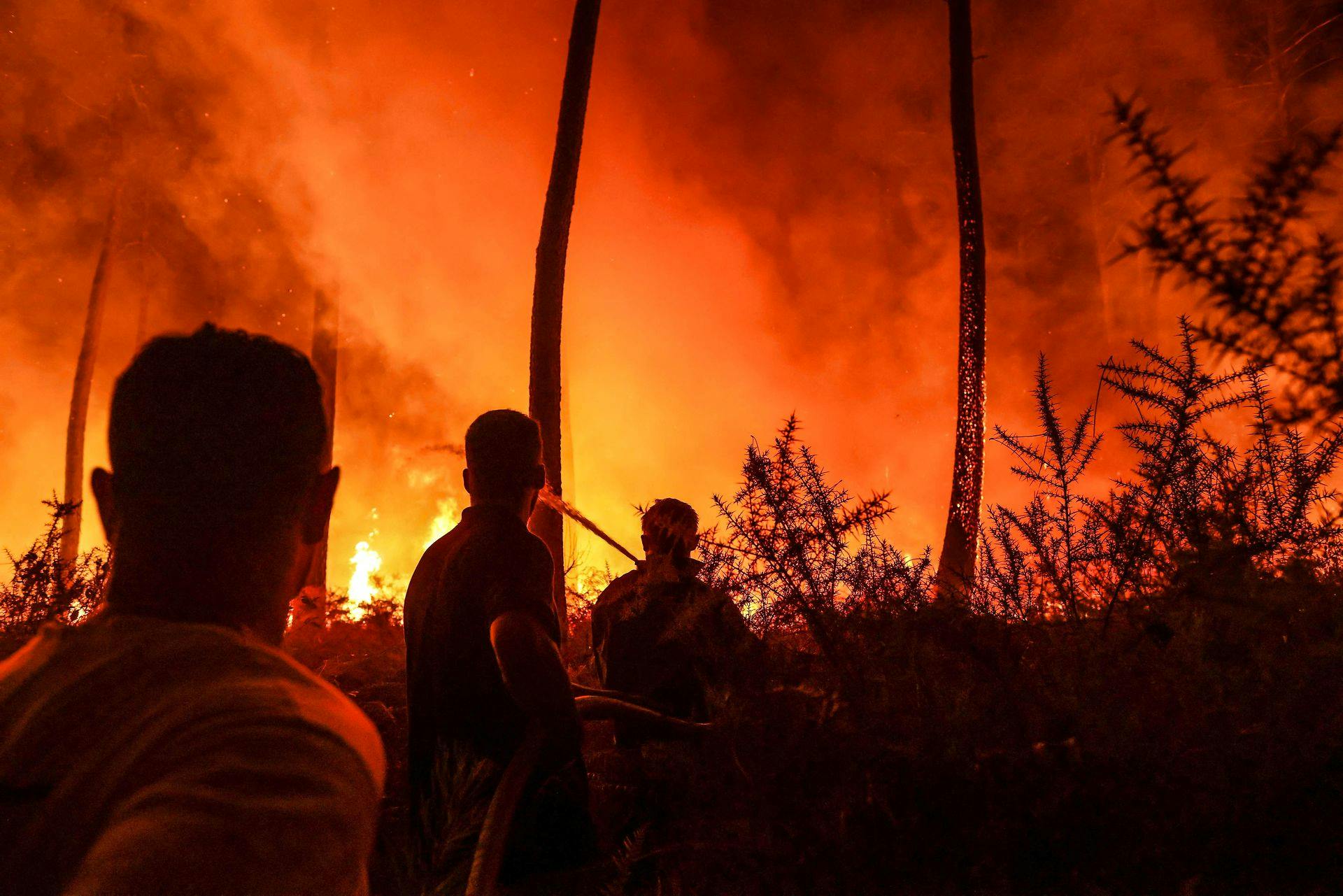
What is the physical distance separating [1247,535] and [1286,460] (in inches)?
13.4

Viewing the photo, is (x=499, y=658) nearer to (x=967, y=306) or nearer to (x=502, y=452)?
(x=502, y=452)

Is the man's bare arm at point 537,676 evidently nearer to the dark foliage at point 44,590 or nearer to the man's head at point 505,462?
the man's head at point 505,462

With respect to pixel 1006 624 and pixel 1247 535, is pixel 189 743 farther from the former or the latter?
pixel 1247 535

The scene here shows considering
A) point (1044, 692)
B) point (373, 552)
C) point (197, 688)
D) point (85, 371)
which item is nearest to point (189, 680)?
point (197, 688)

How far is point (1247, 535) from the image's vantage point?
Answer: 2.32 metres

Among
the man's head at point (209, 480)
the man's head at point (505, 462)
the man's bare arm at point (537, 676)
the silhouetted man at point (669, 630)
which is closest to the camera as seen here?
the man's head at point (209, 480)

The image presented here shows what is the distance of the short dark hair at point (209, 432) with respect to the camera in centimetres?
94

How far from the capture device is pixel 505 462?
276 centimetres

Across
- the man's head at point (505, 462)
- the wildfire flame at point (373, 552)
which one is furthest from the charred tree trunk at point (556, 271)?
the wildfire flame at point (373, 552)

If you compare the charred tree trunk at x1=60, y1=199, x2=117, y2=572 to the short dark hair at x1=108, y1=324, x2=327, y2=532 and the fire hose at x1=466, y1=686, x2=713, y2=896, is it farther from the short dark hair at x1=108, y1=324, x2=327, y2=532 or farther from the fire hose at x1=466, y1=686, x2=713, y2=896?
the short dark hair at x1=108, y1=324, x2=327, y2=532

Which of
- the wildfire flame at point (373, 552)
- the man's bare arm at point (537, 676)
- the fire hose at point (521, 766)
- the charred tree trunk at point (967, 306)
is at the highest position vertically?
the wildfire flame at point (373, 552)

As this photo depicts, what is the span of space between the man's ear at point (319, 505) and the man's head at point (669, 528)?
1.67 metres

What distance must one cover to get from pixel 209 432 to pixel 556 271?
24.9 ft

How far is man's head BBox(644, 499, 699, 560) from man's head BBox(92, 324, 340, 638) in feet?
5.81
